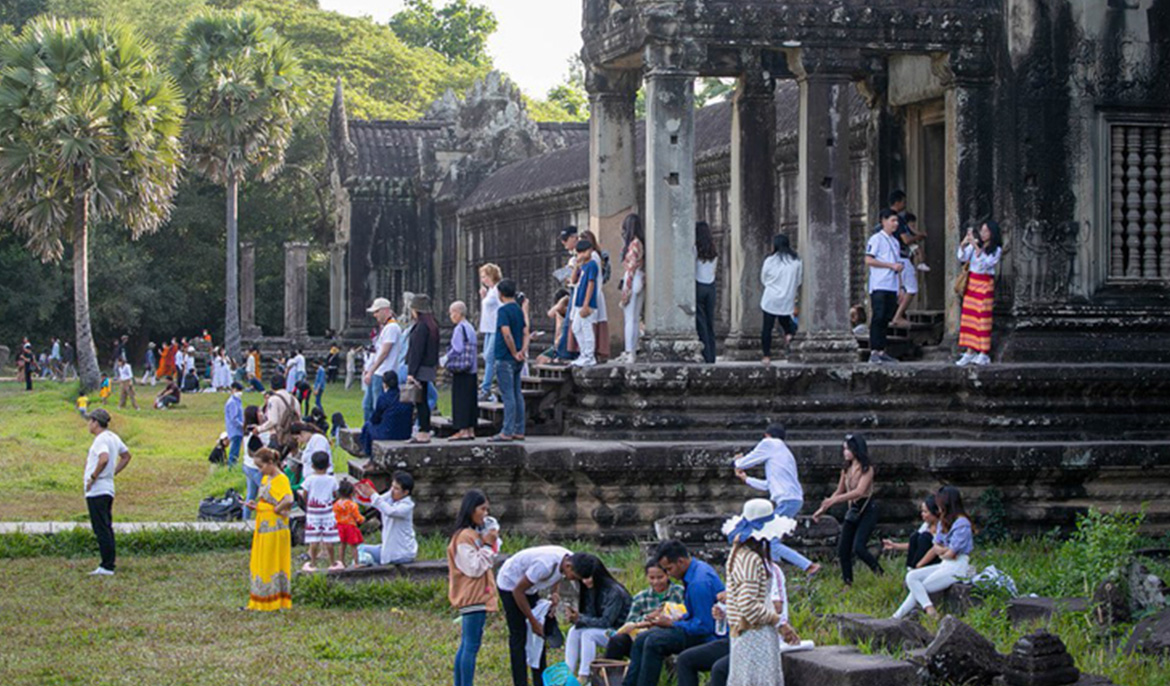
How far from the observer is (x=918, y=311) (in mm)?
16844

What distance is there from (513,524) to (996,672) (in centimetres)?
658

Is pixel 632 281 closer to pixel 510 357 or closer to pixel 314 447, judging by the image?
pixel 510 357

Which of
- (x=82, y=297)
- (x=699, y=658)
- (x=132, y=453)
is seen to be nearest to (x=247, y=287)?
(x=82, y=297)

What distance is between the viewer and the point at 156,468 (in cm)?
2405

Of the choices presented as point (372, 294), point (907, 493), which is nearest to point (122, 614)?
point (907, 493)

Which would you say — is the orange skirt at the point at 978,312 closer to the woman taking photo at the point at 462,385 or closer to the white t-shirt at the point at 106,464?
the woman taking photo at the point at 462,385

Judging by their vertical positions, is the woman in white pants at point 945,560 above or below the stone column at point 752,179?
below

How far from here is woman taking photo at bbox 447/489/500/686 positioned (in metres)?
9.60

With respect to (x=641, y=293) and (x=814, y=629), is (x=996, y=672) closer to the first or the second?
(x=814, y=629)

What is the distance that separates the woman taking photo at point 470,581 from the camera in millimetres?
9602

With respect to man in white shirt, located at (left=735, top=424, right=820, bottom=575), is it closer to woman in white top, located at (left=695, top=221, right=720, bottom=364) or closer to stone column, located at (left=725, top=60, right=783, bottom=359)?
woman in white top, located at (left=695, top=221, right=720, bottom=364)

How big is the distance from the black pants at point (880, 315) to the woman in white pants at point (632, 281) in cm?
202

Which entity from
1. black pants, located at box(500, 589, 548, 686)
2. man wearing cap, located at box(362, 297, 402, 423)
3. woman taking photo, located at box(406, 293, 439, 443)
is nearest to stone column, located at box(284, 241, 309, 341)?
man wearing cap, located at box(362, 297, 402, 423)

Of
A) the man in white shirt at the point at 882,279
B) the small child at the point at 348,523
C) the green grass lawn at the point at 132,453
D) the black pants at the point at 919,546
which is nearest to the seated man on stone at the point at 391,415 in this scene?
the small child at the point at 348,523
